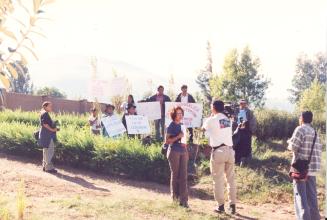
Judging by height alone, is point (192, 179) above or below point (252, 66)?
below

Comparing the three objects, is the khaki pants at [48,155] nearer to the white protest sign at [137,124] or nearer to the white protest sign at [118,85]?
the white protest sign at [137,124]

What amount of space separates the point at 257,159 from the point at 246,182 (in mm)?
1539

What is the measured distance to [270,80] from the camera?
45.3 m

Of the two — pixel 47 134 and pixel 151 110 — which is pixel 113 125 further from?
pixel 47 134

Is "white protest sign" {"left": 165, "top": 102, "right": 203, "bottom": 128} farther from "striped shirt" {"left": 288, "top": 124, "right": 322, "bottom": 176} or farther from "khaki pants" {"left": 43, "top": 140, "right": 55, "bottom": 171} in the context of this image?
"striped shirt" {"left": 288, "top": 124, "right": 322, "bottom": 176}

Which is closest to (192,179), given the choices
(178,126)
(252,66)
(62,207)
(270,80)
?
(178,126)

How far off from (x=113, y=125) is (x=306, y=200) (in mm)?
7050

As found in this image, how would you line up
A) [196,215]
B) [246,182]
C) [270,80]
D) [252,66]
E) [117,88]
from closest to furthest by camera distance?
[196,215] → [246,182] → [117,88] → [252,66] → [270,80]

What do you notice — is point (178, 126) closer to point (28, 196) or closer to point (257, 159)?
point (28, 196)

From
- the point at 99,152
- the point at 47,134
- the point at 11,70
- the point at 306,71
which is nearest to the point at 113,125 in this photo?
the point at 99,152

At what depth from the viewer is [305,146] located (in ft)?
21.6

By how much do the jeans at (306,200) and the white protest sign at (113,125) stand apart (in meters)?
→ 6.84

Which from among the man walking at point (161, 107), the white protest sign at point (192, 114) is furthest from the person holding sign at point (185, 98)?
the man walking at point (161, 107)

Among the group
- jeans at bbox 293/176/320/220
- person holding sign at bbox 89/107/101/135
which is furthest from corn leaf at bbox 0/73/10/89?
person holding sign at bbox 89/107/101/135
